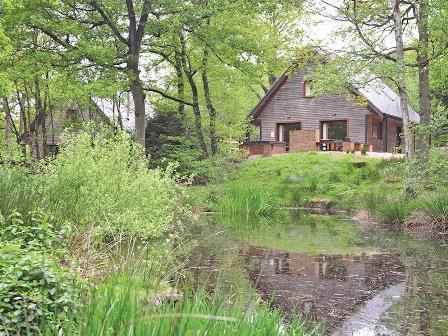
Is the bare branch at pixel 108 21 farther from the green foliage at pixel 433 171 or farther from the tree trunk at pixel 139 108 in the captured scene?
the green foliage at pixel 433 171

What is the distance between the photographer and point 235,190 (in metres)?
18.7

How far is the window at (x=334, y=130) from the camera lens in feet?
116

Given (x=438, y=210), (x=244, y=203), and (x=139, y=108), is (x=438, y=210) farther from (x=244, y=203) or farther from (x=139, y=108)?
(x=139, y=108)

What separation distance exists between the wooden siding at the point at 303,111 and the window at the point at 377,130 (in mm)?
1660

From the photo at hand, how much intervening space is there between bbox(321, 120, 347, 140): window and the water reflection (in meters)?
25.6

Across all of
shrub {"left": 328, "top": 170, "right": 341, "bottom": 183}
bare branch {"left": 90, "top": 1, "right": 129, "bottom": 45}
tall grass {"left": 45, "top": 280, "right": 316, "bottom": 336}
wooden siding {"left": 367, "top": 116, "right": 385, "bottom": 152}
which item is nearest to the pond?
tall grass {"left": 45, "top": 280, "right": 316, "bottom": 336}

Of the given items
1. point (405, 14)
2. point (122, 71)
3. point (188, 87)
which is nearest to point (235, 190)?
point (122, 71)

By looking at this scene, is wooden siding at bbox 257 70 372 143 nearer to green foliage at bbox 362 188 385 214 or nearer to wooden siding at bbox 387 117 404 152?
wooden siding at bbox 387 117 404 152

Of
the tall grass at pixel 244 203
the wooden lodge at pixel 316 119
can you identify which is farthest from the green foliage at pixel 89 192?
the wooden lodge at pixel 316 119

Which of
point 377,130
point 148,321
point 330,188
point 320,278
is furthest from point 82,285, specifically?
point 377,130

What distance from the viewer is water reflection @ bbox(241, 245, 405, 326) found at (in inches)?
248

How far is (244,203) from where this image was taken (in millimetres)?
18312

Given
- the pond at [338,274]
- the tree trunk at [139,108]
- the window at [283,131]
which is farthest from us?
the window at [283,131]

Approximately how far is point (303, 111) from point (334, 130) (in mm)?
2373
